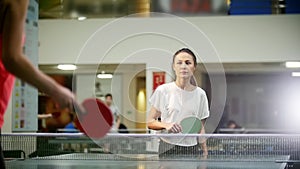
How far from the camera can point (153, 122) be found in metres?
4.58

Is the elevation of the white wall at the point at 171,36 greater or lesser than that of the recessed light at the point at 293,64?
greater

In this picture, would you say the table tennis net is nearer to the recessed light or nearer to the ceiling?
the ceiling

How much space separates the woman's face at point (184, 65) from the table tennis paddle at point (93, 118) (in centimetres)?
292

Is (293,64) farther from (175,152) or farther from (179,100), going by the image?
(179,100)

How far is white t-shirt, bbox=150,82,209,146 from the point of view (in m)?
4.43

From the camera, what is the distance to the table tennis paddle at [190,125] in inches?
181

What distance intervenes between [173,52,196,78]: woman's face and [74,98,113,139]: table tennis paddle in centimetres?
292

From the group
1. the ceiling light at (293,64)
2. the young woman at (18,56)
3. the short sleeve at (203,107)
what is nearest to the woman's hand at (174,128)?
the short sleeve at (203,107)

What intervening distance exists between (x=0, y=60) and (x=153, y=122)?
10.2 ft

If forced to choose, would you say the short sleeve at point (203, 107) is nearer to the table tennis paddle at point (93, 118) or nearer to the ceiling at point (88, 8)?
the table tennis paddle at point (93, 118)

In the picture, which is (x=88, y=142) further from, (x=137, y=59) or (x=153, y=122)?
(x=153, y=122)

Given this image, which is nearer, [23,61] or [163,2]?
[23,61]

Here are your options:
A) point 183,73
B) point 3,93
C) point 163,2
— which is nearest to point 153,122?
point 183,73

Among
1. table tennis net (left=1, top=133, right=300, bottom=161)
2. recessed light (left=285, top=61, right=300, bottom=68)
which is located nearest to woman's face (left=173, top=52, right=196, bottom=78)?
table tennis net (left=1, top=133, right=300, bottom=161)
